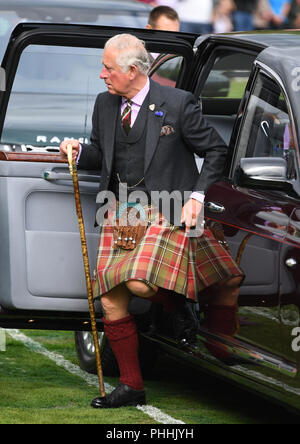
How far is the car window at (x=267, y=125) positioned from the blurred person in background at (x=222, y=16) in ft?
50.9

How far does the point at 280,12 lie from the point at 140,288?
57.8 feet

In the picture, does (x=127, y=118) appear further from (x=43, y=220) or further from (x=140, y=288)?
(x=140, y=288)

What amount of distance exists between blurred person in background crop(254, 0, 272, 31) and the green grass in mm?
15776

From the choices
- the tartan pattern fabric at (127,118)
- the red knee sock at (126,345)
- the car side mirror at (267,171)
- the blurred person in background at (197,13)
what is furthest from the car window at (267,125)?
the blurred person in background at (197,13)

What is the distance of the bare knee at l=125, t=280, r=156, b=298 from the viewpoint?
19.5 feet

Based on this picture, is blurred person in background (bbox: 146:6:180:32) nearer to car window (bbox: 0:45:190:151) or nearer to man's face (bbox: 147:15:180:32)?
man's face (bbox: 147:15:180:32)

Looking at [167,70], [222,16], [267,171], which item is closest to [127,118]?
[267,171]

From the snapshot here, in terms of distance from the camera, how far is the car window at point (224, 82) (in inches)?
266

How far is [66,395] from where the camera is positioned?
21.9ft

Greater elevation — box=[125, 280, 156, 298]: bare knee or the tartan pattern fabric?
the tartan pattern fabric

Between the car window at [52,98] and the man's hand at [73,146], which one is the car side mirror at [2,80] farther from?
the car window at [52,98]

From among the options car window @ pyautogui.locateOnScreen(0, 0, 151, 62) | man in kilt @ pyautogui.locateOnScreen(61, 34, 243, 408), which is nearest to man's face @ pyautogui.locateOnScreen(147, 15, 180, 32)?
car window @ pyautogui.locateOnScreen(0, 0, 151, 62)

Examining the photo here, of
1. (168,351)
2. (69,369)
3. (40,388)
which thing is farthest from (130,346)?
(69,369)

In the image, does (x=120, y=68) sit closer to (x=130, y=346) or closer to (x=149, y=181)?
(x=149, y=181)
